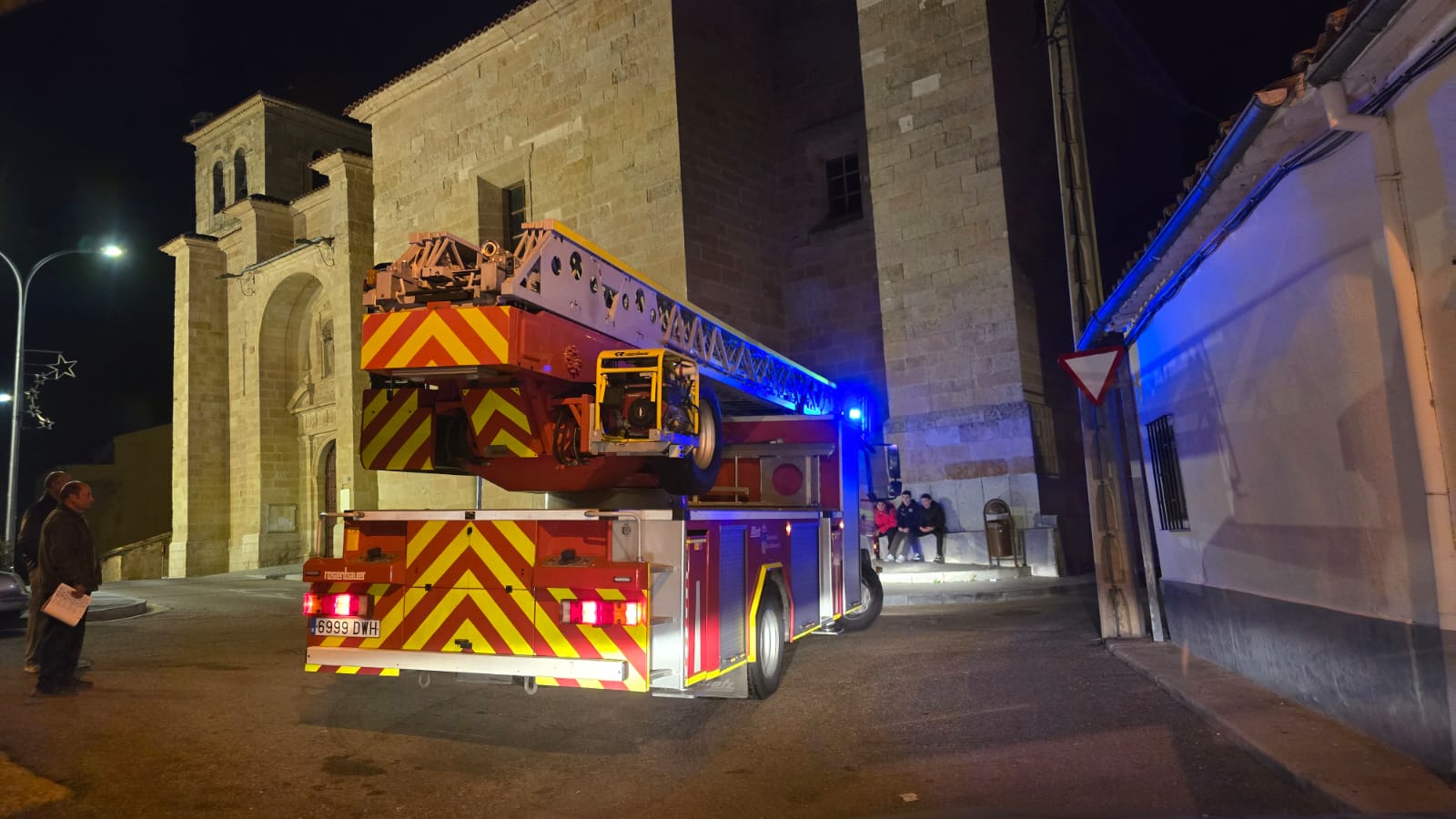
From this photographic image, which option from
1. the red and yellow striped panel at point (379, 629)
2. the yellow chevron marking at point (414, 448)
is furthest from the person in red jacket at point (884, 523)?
the red and yellow striped panel at point (379, 629)

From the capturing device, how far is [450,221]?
71.1 feet

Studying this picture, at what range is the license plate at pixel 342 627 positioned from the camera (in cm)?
550

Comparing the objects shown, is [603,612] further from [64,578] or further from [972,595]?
[972,595]

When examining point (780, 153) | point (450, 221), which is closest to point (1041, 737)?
point (780, 153)

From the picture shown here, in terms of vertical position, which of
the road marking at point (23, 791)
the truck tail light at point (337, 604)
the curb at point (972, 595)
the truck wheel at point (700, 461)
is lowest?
the curb at point (972, 595)

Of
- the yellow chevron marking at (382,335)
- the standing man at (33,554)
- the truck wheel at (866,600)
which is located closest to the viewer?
the yellow chevron marking at (382,335)

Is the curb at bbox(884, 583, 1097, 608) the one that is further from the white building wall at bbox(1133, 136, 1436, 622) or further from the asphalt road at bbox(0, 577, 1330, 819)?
the white building wall at bbox(1133, 136, 1436, 622)

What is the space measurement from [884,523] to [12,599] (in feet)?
40.0

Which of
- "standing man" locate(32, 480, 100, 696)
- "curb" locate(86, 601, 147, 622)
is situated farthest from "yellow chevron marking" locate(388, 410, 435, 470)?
"curb" locate(86, 601, 147, 622)

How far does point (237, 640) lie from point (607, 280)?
6454 mm

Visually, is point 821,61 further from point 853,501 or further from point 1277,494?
point 1277,494

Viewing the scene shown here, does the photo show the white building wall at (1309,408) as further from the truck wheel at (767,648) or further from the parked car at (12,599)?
the parked car at (12,599)

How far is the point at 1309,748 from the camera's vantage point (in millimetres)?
4520

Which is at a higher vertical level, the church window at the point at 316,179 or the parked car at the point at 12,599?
the church window at the point at 316,179
